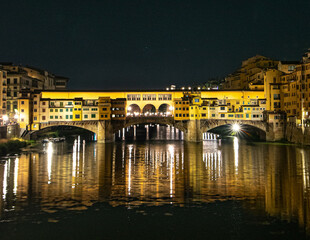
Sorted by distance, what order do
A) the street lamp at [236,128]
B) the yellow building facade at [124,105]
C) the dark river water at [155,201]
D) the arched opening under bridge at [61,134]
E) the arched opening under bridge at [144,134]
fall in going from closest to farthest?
the dark river water at [155,201]
the yellow building facade at [124,105]
the arched opening under bridge at [61,134]
the arched opening under bridge at [144,134]
the street lamp at [236,128]

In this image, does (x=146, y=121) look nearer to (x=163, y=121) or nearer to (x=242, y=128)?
(x=163, y=121)

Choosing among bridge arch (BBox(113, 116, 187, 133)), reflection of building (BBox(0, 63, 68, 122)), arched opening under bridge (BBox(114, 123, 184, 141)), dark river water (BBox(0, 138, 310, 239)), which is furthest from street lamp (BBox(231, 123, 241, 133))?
Answer: reflection of building (BBox(0, 63, 68, 122))

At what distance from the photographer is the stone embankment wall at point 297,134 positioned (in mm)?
57097

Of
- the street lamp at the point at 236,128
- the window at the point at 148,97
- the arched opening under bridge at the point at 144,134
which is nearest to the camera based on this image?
the window at the point at 148,97

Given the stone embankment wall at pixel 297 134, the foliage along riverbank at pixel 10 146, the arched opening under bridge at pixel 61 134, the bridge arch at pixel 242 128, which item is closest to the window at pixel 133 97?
the arched opening under bridge at pixel 61 134

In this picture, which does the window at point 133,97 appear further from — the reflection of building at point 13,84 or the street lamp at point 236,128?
the street lamp at point 236,128

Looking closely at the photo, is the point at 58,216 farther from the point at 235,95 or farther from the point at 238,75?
the point at 238,75

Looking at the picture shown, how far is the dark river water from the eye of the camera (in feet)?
54.9

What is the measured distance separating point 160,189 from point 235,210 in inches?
279

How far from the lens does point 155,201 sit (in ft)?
71.6

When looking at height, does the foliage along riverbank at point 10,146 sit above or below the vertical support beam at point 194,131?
below

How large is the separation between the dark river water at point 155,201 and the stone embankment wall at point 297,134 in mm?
21866

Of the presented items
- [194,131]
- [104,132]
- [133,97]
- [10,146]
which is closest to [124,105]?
[133,97]

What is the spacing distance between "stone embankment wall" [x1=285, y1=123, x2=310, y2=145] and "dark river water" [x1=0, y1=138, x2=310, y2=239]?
21.9m
